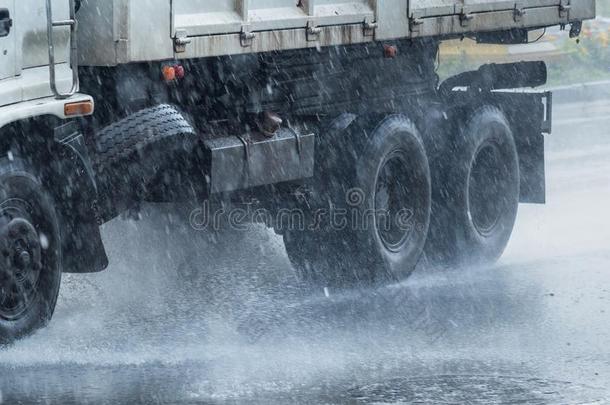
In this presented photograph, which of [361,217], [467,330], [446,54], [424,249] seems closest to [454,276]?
[424,249]

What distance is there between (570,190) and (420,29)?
436 cm

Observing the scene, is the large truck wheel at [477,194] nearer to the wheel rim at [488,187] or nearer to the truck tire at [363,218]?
the wheel rim at [488,187]

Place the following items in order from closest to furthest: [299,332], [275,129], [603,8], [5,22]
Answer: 1. [5,22]
2. [299,332]
3. [275,129]
4. [603,8]

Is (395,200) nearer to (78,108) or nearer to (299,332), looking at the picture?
(299,332)

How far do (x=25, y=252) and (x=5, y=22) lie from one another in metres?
1.03

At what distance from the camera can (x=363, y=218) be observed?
1002 centimetres

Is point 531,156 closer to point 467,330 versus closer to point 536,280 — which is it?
point 536,280

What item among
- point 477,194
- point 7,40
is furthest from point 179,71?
point 477,194

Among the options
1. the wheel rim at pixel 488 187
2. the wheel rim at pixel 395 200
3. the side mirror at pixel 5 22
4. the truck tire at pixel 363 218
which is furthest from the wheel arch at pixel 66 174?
the wheel rim at pixel 488 187

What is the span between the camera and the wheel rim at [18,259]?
736cm

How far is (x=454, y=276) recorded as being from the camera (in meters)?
10.9

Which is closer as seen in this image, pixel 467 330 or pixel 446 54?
pixel 467 330

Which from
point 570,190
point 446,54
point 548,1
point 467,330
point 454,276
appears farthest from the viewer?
point 446,54

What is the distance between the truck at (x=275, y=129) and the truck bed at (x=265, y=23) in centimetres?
1
